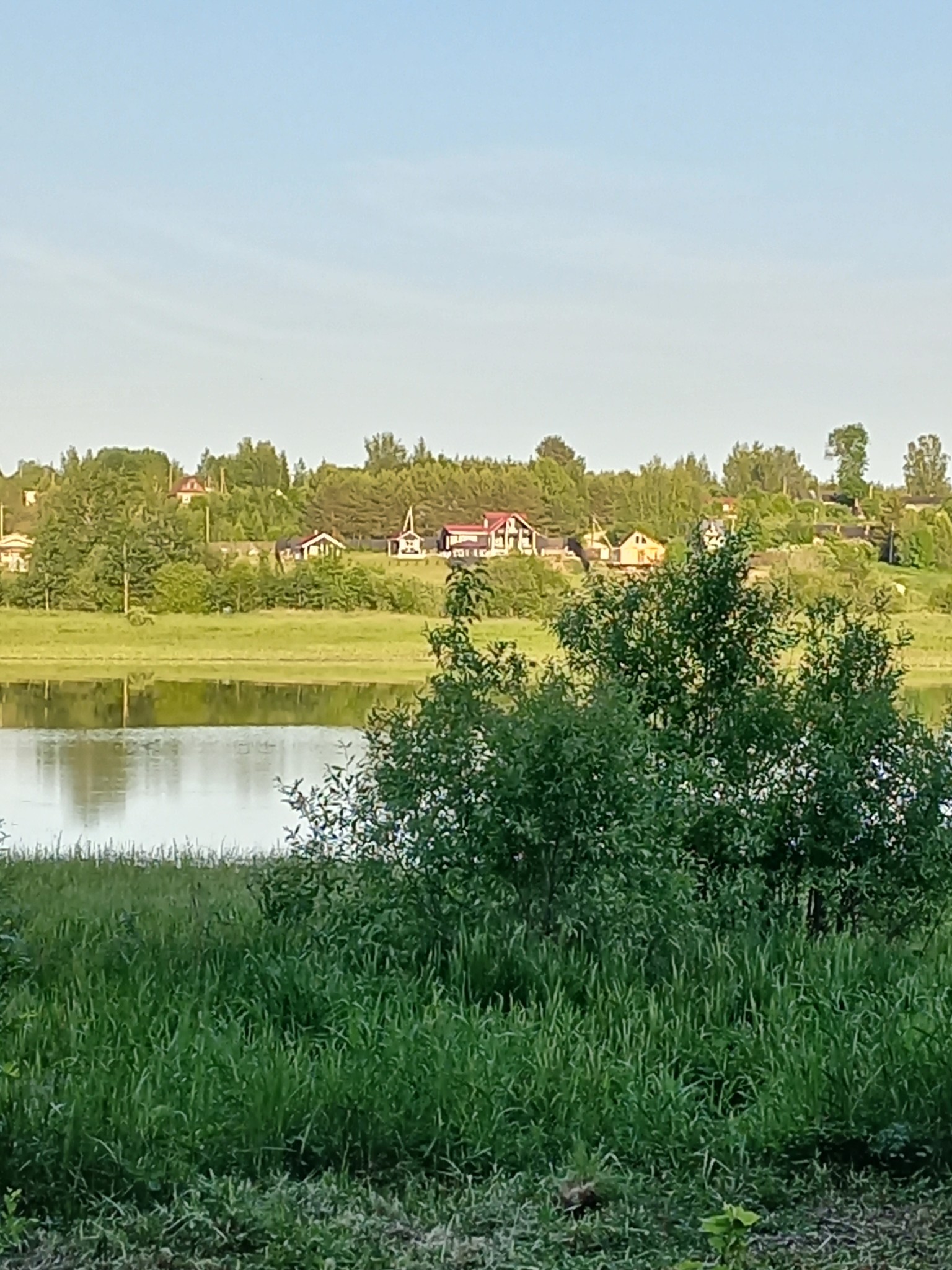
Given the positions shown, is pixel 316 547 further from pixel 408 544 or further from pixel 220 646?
pixel 220 646

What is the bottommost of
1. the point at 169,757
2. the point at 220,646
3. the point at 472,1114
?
the point at 169,757

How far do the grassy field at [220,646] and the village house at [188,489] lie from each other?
23.0m

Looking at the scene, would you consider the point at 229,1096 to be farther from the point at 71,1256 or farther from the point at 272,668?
the point at 272,668

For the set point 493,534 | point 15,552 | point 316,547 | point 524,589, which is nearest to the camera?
point 524,589

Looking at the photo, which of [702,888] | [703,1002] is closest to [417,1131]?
[703,1002]

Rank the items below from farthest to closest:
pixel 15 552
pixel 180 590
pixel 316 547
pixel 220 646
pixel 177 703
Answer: pixel 15 552 → pixel 316 547 → pixel 180 590 → pixel 220 646 → pixel 177 703

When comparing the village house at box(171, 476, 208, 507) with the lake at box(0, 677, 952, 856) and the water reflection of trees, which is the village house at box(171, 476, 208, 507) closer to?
the water reflection of trees

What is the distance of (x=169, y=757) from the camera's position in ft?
87.9

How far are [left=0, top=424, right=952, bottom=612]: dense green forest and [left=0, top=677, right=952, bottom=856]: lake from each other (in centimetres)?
1292

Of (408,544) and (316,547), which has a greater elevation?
(408,544)

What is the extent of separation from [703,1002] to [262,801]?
55.4 feet

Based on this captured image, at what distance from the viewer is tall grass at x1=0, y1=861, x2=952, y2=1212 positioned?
11.9ft

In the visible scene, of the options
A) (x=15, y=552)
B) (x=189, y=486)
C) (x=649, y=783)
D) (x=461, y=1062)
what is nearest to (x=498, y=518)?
(x=15, y=552)

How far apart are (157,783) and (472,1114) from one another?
20300 mm
